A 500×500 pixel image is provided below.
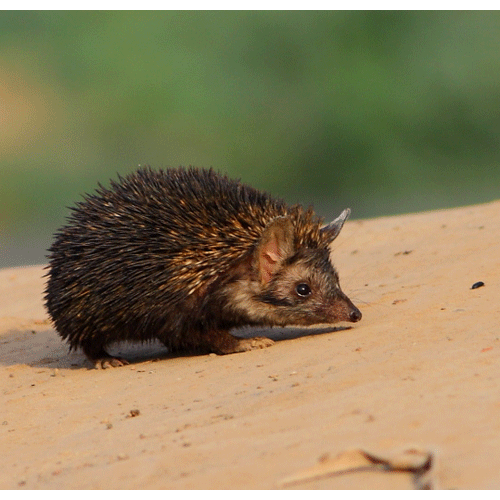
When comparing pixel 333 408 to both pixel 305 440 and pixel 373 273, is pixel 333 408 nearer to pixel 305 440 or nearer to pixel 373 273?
pixel 305 440

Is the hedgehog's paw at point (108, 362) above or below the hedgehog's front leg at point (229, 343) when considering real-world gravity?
below

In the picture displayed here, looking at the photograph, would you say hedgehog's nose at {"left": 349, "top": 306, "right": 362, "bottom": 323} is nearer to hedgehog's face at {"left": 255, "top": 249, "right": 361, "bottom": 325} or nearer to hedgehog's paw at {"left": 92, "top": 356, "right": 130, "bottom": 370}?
hedgehog's face at {"left": 255, "top": 249, "right": 361, "bottom": 325}

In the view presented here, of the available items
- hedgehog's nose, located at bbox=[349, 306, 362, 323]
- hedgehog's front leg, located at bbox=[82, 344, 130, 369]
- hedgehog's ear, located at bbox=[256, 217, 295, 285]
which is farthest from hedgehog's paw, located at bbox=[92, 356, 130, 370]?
hedgehog's nose, located at bbox=[349, 306, 362, 323]

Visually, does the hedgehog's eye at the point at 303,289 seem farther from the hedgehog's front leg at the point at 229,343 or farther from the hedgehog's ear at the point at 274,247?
the hedgehog's front leg at the point at 229,343

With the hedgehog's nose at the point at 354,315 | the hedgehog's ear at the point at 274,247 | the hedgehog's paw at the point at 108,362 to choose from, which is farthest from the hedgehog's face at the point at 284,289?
the hedgehog's paw at the point at 108,362

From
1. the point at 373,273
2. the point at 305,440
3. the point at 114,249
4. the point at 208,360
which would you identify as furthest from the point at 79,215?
the point at 305,440

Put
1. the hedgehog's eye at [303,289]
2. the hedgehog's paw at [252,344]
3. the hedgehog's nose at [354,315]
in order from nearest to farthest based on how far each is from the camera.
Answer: the hedgehog's nose at [354,315] < the hedgehog's paw at [252,344] < the hedgehog's eye at [303,289]

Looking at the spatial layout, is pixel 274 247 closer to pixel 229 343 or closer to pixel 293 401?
pixel 229 343

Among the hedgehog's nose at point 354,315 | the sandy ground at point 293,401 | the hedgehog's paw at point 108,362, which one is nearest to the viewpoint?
the sandy ground at point 293,401
